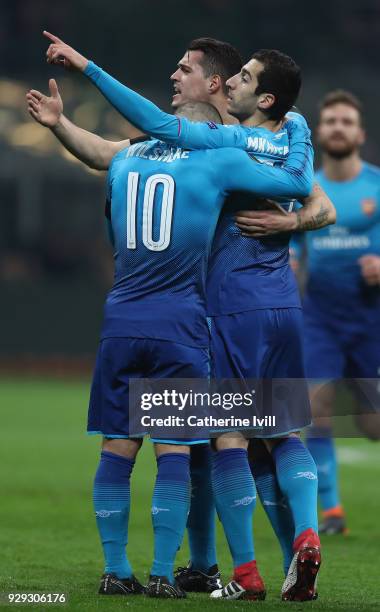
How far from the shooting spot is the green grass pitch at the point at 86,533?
523cm

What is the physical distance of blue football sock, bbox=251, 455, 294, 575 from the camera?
5.47 m

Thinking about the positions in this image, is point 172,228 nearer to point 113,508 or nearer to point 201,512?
point 113,508

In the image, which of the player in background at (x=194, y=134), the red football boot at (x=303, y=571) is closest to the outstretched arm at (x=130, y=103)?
the player in background at (x=194, y=134)

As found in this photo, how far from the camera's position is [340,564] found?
21.4 ft

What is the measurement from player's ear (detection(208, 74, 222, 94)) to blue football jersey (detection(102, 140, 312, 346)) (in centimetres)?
37

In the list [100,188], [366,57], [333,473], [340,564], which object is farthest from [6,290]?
[340,564]

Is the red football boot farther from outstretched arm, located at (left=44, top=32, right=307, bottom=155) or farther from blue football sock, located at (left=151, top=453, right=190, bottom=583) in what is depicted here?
outstretched arm, located at (left=44, top=32, right=307, bottom=155)

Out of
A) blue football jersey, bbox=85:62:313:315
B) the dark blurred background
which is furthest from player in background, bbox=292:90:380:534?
the dark blurred background

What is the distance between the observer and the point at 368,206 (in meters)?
8.43

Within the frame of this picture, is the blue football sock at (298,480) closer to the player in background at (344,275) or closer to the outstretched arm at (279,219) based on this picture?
the outstretched arm at (279,219)

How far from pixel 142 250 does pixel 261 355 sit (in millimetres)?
629

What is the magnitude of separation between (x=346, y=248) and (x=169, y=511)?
144 inches

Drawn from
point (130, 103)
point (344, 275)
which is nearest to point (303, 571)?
point (130, 103)

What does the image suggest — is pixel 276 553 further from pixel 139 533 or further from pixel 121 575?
pixel 121 575
